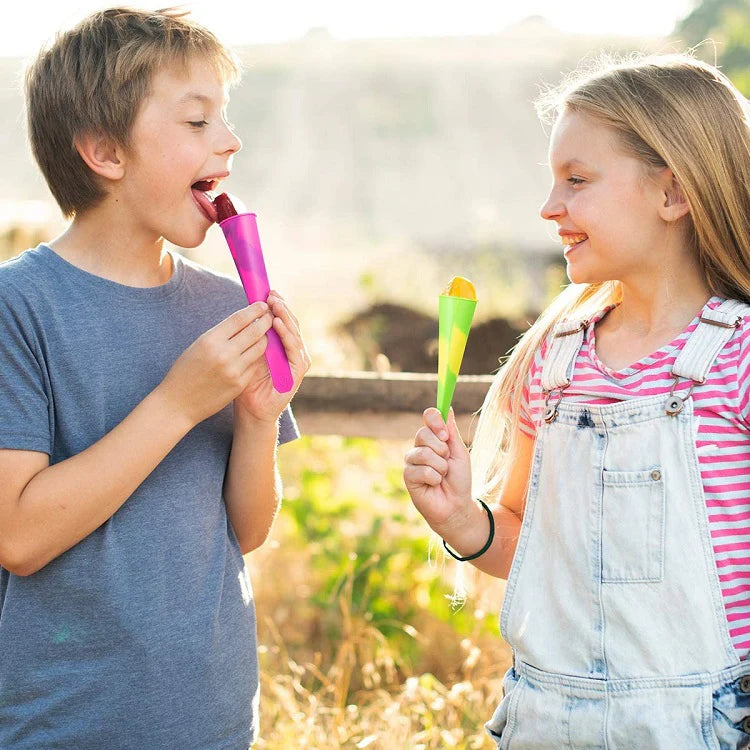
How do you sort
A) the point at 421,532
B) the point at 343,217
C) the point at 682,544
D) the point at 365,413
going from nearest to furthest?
the point at 682,544 → the point at 365,413 → the point at 421,532 → the point at 343,217

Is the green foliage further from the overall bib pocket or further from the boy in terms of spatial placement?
the overall bib pocket

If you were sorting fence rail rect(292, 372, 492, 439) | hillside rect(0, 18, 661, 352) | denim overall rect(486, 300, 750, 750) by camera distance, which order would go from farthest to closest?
hillside rect(0, 18, 661, 352)
fence rail rect(292, 372, 492, 439)
denim overall rect(486, 300, 750, 750)

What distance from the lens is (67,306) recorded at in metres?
1.67

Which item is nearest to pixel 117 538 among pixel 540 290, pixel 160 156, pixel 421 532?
pixel 160 156

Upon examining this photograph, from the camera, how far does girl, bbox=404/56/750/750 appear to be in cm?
154

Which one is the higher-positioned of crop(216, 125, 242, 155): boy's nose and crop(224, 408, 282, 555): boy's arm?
crop(216, 125, 242, 155): boy's nose

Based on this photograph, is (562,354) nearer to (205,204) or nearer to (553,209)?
(553,209)

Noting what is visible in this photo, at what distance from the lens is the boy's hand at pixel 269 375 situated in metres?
1.74

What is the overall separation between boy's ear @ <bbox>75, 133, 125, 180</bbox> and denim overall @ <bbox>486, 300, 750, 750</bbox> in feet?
2.90

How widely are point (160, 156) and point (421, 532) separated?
2.07 metres

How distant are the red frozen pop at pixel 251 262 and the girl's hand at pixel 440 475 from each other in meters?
0.26

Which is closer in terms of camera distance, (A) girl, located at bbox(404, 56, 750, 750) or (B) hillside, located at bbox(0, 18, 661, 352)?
(A) girl, located at bbox(404, 56, 750, 750)

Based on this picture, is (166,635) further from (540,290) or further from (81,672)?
(540,290)

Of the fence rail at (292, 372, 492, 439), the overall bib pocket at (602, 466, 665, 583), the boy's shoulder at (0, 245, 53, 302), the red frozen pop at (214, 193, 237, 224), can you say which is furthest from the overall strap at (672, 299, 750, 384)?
the boy's shoulder at (0, 245, 53, 302)
